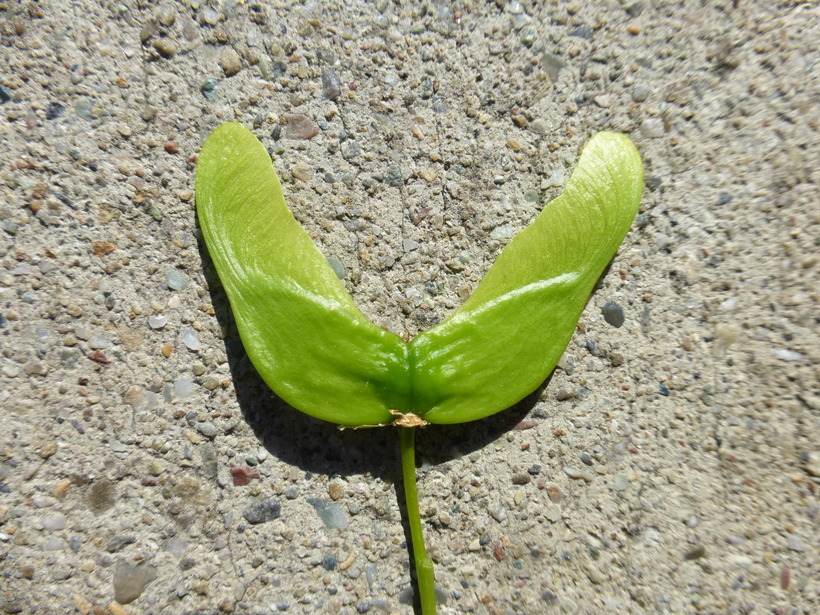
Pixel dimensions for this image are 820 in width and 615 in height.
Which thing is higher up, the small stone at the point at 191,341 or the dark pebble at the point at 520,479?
the small stone at the point at 191,341

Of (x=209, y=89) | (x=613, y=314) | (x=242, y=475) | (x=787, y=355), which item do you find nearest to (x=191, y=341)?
(x=242, y=475)

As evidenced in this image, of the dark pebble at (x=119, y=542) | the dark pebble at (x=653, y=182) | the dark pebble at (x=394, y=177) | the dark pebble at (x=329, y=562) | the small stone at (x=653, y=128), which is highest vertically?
the small stone at (x=653, y=128)

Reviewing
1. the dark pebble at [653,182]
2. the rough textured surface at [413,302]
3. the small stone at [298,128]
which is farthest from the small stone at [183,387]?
the dark pebble at [653,182]

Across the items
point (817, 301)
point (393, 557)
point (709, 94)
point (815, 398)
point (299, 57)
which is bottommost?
point (393, 557)

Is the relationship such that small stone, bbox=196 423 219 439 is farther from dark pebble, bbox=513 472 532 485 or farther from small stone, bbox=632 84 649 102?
small stone, bbox=632 84 649 102

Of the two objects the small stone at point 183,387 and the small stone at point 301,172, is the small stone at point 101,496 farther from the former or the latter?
the small stone at point 301,172

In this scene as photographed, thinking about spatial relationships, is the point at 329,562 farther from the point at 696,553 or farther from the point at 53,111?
the point at 53,111

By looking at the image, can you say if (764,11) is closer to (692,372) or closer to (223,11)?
(692,372)

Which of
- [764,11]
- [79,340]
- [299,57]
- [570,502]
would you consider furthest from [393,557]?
[764,11]

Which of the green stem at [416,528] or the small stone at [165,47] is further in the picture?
the small stone at [165,47]
